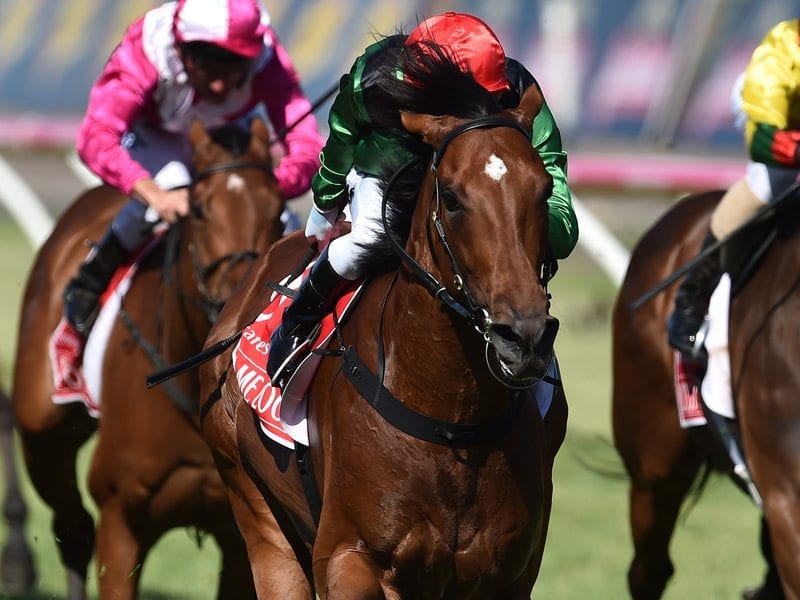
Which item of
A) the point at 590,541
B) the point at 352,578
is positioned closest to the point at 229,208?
the point at 352,578

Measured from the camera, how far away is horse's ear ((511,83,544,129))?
326cm

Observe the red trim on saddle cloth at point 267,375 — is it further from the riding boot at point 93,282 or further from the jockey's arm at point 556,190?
the riding boot at point 93,282

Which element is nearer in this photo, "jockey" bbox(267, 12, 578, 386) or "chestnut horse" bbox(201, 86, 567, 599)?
"chestnut horse" bbox(201, 86, 567, 599)

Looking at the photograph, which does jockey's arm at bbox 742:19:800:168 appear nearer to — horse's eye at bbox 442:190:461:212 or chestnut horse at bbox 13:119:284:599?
chestnut horse at bbox 13:119:284:599

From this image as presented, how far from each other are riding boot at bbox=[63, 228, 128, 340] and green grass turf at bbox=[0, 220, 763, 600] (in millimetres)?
924

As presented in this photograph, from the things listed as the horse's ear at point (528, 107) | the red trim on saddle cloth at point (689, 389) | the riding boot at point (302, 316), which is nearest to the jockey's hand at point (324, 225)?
the riding boot at point (302, 316)

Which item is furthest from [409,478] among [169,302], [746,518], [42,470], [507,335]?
[746,518]

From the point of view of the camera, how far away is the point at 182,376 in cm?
502

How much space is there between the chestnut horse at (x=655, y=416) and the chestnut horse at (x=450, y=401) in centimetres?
232

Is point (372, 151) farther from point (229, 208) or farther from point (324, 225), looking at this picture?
point (229, 208)

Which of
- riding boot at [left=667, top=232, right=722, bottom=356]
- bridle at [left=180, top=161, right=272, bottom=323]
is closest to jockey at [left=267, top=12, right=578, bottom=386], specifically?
bridle at [left=180, top=161, right=272, bottom=323]

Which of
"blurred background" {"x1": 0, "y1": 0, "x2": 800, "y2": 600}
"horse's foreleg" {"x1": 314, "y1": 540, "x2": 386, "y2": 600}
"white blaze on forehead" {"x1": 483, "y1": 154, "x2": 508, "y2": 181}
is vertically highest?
"white blaze on forehead" {"x1": 483, "y1": 154, "x2": 508, "y2": 181}

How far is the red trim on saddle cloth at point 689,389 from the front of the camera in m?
5.40

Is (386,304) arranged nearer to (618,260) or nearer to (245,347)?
(245,347)
